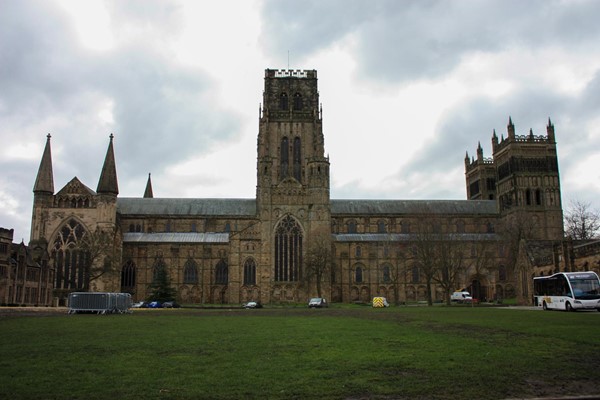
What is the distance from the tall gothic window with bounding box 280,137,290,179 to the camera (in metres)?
93.1

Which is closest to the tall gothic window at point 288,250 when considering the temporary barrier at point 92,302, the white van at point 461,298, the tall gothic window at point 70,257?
the white van at point 461,298

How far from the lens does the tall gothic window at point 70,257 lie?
75.1m

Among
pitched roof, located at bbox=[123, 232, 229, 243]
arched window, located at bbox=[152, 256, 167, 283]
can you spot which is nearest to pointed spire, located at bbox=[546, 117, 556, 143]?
pitched roof, located at bbox=[123, 232, 229, 243]

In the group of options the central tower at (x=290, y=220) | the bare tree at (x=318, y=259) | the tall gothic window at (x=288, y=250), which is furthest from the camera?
the tall gothic window at (x=288, y=250)

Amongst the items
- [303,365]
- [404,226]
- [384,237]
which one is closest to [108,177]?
[384,237]

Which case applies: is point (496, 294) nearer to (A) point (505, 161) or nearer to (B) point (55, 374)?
(A) point (505, 161)

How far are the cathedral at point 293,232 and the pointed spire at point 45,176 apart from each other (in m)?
0.16

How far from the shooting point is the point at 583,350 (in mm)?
15891

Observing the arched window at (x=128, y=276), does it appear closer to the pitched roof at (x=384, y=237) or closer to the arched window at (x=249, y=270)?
the arched window at (x=249, y=270)

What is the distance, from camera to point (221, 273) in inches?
3263

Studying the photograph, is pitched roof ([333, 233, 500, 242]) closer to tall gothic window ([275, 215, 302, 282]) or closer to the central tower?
the central tower

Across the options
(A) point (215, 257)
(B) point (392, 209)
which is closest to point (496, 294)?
(B) point (392, 209)

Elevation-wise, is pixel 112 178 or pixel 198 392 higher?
pixel 112 178

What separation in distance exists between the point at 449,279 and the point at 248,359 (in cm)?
5217
